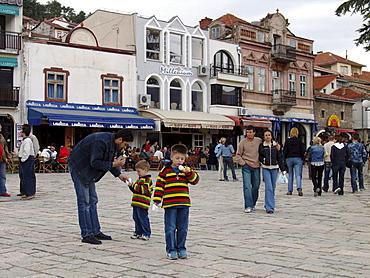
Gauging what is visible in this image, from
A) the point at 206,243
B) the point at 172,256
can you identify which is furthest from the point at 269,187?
the point at 172,256

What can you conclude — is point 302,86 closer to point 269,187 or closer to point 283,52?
point 283,52

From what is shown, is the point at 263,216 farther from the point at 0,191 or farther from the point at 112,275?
the point at 0,191

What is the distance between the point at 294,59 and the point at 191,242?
121 ft

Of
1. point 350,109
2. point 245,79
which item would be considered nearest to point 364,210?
point 245,79

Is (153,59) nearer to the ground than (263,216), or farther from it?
farther from it

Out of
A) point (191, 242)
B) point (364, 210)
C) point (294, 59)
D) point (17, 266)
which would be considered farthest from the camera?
point (294, 59)

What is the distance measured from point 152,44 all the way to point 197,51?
12.5 feet

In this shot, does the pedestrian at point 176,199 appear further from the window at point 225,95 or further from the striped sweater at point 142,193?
the window at point 225,95

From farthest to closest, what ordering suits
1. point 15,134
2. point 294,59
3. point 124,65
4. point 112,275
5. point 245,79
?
point 294,59
point 245,79
point 124,65
point 15,134
point 112,275

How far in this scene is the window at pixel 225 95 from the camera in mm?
37281

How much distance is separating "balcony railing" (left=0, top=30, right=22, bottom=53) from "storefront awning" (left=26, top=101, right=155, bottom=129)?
2.96 m

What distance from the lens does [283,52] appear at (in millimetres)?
42031

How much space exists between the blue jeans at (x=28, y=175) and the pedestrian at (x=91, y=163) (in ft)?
20.0

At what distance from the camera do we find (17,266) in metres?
5.89
